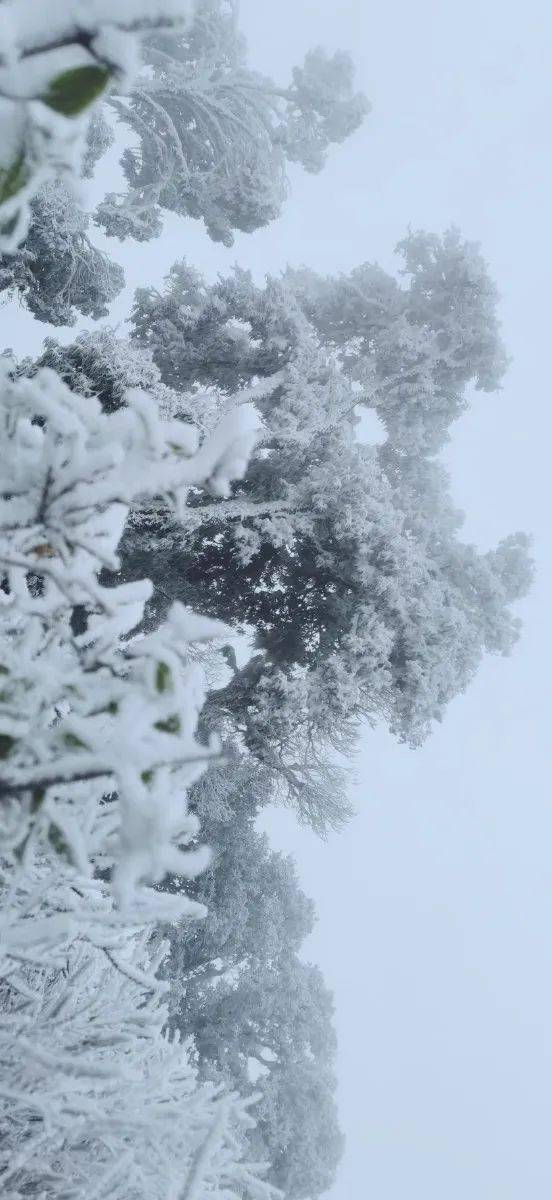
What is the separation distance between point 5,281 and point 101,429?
409 inches

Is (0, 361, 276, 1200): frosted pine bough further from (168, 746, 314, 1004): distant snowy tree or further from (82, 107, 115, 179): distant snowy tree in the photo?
(168, 746, 314, 1004): distant snowy tree

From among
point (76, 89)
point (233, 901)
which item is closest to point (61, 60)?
point (76, 89)

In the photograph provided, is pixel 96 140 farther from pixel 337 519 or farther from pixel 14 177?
pixel 14 177

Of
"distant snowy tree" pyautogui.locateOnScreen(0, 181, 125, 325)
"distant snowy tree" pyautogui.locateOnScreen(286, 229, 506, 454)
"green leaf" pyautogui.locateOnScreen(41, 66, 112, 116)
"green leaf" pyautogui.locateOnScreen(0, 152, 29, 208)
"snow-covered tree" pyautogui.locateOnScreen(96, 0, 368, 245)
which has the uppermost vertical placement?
"snow-covered tree" pyautogui.locateOnScreen(96, 0, 368, 245)

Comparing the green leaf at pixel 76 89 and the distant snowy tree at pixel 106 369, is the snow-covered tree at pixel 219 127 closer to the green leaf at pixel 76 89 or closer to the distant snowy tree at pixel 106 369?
the distant snowy tree at pixel 106 369

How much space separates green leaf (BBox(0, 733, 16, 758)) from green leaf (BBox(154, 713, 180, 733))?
0.86 feet

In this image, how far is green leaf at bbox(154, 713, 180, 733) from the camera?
4.28 feet

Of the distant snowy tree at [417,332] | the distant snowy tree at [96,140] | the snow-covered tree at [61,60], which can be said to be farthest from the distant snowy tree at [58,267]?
the snow-covered tree at [61,60]

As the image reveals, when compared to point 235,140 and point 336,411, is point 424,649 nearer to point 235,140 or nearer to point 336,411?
point 336,411

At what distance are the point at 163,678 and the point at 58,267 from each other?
1065cm

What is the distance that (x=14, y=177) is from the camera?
43.6 inches

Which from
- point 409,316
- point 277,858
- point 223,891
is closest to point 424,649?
point 409,316

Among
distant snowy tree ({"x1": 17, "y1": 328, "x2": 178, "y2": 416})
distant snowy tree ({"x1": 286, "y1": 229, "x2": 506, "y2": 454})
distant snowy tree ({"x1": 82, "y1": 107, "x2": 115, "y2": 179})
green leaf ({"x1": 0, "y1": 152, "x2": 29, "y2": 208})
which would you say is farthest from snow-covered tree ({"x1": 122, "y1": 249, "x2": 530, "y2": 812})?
green leaf ({"x1": 0, "y1": 152, "x2": 29, "y2": 208})

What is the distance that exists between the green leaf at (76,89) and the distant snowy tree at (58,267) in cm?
933
